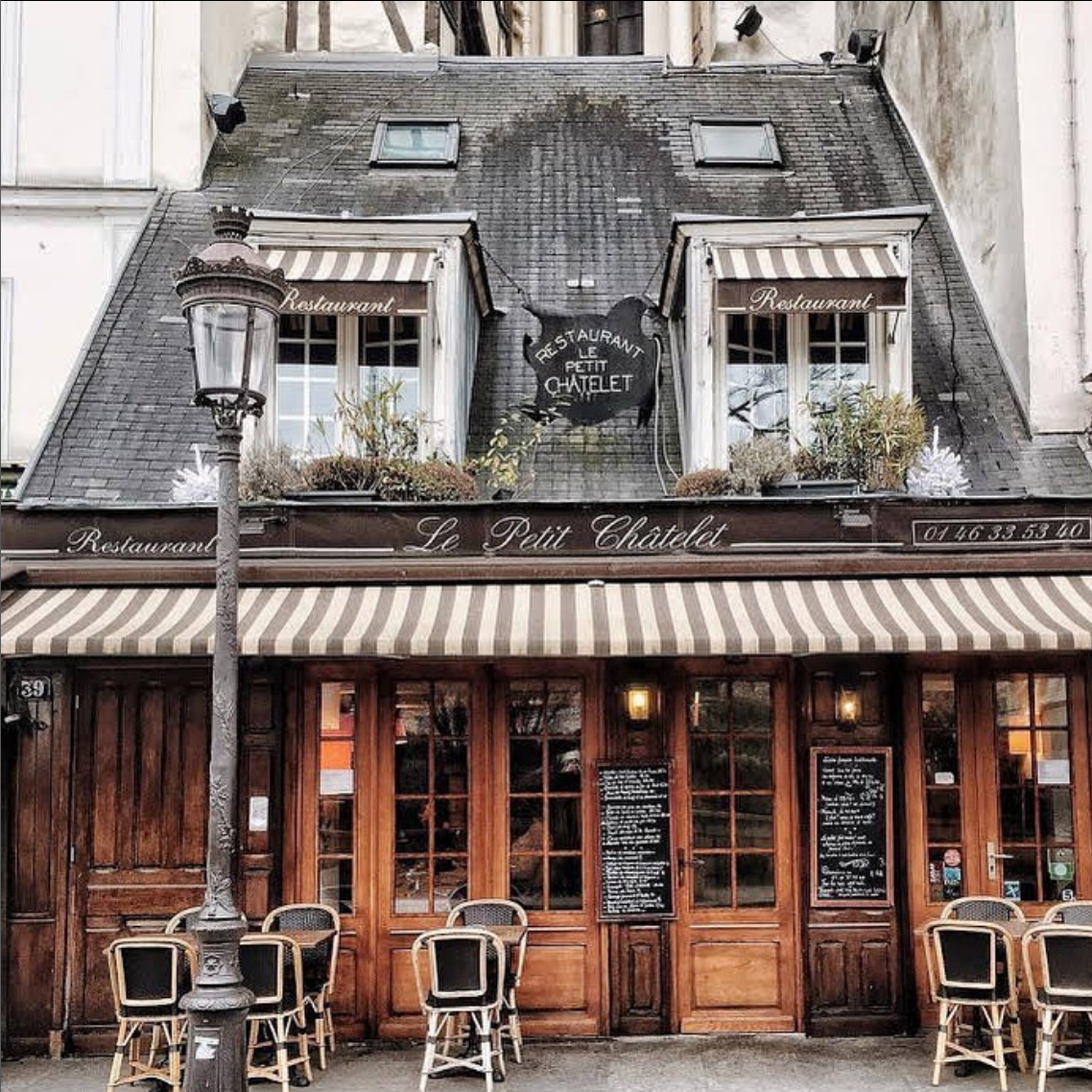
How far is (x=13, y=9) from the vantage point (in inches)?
465

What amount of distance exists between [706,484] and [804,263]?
208 cm

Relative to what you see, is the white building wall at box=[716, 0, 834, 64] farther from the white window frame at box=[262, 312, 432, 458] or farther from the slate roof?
the white window frame at box=[262, 312, 432, 458]

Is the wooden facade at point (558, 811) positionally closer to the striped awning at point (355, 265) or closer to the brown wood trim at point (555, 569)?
the brown wood trim at point (555, 569)

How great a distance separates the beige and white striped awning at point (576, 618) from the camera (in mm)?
8336

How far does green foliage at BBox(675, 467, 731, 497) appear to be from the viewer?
31.6 ft

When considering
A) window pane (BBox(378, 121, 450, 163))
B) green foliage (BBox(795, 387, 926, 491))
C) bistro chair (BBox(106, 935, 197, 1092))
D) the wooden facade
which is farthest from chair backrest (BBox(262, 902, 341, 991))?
window pane (BBox(378, 121, 450, 163))

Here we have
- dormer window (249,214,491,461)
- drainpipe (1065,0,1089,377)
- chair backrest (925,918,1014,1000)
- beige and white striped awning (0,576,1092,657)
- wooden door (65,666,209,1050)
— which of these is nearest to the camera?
chair backrest (925,918,1014,1000)

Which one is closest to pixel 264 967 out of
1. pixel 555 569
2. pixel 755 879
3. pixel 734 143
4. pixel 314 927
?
pixel 314 927

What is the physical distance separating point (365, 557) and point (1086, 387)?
5893 millimetres

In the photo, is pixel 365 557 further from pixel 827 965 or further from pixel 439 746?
pixel 827 965

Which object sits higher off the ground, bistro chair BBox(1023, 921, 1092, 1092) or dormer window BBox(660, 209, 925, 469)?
dormer window BBox(660, 209, 925, 469)

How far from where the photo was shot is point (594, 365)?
1078 centimetres

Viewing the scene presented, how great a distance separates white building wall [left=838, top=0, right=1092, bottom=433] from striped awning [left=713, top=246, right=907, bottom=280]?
1316 millimetres

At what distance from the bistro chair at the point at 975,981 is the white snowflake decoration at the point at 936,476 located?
3.20 m
